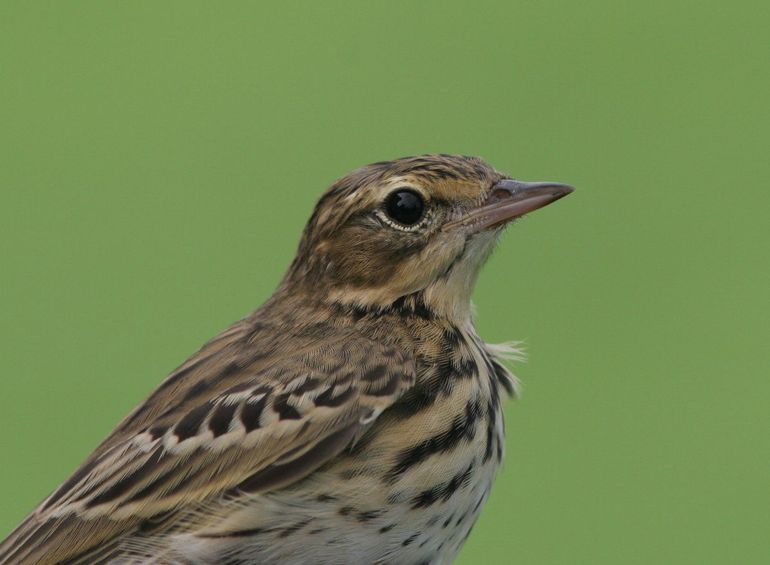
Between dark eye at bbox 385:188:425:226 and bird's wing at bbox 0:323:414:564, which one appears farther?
dark eye at bbox 385:188:425:226

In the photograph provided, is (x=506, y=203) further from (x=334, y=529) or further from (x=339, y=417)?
(x=334, y=529)

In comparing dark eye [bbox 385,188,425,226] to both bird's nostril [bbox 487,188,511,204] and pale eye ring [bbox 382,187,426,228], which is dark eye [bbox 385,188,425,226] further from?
bird's nostril [bbox 487,188,511,204]

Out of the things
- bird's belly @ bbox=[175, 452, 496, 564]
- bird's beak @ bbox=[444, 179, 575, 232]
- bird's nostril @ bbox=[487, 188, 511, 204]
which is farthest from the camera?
bird's nostril @ bbox=[487, 188, 511, 204]

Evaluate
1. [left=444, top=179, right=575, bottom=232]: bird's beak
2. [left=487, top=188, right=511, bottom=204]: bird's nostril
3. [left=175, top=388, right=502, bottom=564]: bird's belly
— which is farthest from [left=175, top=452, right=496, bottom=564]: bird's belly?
[left=487, top=188, right=511, bottom=204]: bird's nostril

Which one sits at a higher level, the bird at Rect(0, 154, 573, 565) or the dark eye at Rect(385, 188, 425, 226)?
the dark eye at Rect(385, 188, 425, 226)

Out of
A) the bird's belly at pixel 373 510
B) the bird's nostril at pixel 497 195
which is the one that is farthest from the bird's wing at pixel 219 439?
the bird's nostril at pixel 497 195

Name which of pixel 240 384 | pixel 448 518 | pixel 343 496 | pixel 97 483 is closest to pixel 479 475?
pixel 448 518

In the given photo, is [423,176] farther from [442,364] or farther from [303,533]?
[303,533]
